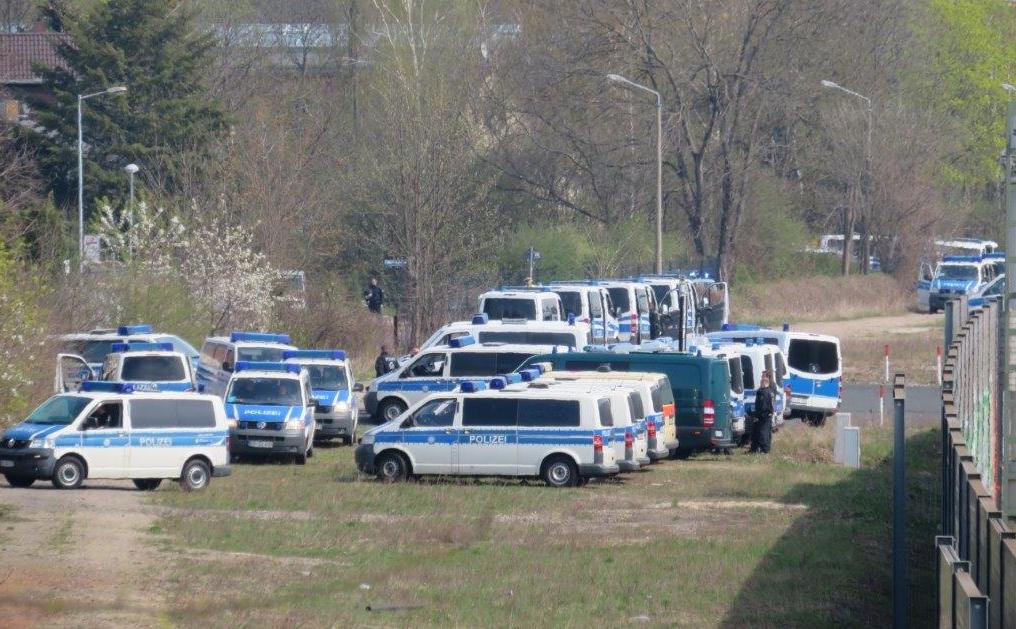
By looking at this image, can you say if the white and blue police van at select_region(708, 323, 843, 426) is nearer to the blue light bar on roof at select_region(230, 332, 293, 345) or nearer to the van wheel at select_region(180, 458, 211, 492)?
the blue light bar on roof at select_region(230, 332, 293, 345)

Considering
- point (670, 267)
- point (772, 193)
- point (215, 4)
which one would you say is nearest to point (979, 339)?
point (670, 267)

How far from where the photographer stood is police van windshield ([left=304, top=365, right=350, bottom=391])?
2903cm

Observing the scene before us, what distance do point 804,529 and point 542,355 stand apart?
1021cm

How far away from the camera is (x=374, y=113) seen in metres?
54.7

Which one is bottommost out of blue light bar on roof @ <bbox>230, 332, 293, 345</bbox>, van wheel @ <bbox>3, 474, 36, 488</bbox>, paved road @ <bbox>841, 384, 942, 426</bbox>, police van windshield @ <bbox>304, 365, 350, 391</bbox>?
van wheel @ <bbox>3, 474, 36, 488</bbox>

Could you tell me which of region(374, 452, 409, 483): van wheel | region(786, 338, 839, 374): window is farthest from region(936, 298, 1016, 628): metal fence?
region(786, 338, 839, 374): window

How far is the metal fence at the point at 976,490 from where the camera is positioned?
27.1 feet

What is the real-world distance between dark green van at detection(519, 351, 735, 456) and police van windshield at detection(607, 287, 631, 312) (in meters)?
13.9

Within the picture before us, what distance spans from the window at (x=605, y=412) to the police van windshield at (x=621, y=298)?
17.9 metres

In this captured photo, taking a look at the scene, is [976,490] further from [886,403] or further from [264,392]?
[886,403]

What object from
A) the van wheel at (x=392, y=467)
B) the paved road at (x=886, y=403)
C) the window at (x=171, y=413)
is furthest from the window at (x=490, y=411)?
the paved road at (x=886, y=403)

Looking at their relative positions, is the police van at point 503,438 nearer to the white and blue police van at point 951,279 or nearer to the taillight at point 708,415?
the taillight at point 708,415

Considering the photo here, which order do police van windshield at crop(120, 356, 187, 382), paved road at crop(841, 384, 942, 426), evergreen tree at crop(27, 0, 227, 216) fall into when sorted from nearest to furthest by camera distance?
police van windshield at crop(120, 356, 187, 382) < paved road at crop(841, 384, 942, 426) < evergreen tree at crop(27, 0, 227, 216)

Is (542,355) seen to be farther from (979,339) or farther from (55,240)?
(55,240)
